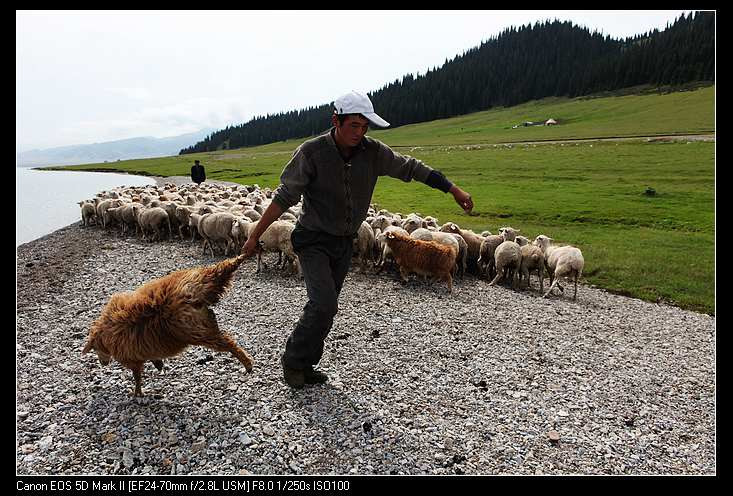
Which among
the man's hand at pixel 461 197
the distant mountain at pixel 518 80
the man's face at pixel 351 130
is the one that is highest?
the distant mountain at pixel 518 80

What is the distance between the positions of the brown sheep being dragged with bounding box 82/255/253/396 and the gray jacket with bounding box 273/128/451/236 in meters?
1.03

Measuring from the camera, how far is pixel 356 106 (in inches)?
192

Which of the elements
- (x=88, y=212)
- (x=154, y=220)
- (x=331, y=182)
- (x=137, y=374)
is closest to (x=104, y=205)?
(x=88, y=212)

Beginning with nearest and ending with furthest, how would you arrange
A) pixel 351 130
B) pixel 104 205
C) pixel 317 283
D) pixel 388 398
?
pixel 351 130, pixel 317 283, pixel 388 398, pixel 104 205

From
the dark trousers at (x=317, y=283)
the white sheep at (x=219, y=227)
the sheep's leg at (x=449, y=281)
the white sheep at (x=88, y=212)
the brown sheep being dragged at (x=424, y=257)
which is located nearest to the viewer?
the dark trousers at (x=317, y=283)

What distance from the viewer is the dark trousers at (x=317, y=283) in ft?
17.7

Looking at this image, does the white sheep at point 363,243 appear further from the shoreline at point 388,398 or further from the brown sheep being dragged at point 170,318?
the brown sheep being dragged at point 170,318

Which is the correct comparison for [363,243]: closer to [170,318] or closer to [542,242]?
[542,242]

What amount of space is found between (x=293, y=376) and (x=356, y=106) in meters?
3.60

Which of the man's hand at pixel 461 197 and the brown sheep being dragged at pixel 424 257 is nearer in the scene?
the man's hand at pixel 461 197

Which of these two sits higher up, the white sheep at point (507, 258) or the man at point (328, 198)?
the man at point (328, 198)

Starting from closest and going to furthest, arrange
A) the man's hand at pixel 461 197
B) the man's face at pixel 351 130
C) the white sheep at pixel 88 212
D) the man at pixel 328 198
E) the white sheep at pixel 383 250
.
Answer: the man's face at pixel 351 130
the man at pixel 328 198
the man's hand at pixel 461 197
the white sheep at pixel 383 250
the white sheep at pixel 88 212

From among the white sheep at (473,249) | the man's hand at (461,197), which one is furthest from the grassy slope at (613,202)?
the man's hand at (461,197)

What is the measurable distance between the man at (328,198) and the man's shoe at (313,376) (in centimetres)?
17
